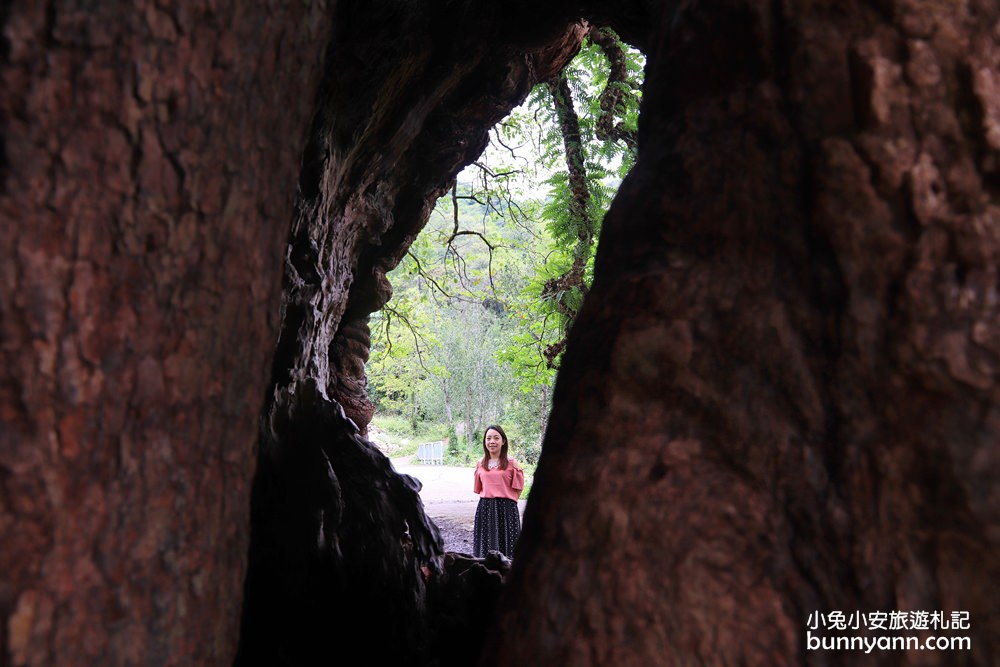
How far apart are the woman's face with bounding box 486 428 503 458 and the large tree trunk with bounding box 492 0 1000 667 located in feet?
15.9

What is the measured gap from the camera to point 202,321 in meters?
1.37

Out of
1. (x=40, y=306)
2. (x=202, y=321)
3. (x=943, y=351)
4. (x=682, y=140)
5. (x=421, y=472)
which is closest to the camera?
(x=40, y=306)

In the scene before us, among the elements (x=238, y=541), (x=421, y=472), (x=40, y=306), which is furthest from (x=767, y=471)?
(x=421, y=472)

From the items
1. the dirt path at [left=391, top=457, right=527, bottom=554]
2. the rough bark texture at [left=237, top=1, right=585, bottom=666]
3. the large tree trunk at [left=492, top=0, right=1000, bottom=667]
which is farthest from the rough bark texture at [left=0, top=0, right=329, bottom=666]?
the dirt path at [left=391, top=457, right=527, bottom=554]

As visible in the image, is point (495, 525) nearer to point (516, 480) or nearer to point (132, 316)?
point (516, 480)

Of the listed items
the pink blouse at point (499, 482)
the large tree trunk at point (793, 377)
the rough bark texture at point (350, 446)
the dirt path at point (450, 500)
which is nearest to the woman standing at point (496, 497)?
the pink blouse at point (499, 482)

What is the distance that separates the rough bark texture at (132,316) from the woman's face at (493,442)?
4.95 metres

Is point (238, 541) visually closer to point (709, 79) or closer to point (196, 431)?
point (196, 431)

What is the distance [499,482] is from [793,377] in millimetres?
5129

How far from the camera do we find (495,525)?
6.33 metres

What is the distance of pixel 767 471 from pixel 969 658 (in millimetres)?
444

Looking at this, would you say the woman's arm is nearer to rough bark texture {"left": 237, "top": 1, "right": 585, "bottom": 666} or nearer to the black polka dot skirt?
the black polka dot skirt

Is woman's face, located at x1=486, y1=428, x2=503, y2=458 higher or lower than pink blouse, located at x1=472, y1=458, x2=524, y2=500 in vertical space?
higher

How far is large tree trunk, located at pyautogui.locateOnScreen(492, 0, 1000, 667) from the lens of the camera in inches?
49.9
